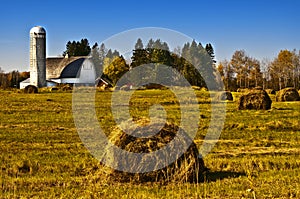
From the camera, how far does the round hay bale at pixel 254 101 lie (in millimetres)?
35772

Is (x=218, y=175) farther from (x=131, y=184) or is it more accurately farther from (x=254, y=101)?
(x=254, y=101)

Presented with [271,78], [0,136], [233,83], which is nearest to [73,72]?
[233,83]

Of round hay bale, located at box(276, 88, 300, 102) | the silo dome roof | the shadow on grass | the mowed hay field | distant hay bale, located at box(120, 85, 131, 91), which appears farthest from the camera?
the silo dome roof

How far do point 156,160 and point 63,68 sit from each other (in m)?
99.9

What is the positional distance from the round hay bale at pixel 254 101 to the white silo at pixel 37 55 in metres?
65.7

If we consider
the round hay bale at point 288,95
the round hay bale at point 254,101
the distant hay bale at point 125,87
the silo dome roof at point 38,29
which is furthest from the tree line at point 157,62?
the silo dome roof at point 38,29

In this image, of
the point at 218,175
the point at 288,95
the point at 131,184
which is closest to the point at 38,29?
the point at 288,95

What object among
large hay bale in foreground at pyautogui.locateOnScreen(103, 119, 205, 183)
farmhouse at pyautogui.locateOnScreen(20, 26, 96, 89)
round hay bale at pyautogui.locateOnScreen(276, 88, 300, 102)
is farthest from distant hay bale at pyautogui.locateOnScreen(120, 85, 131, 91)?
farmhouse at pyautogui.locateOnScreen(20, 26, 96, 89)

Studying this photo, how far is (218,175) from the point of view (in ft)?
37.6

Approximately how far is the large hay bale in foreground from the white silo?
3417 inches

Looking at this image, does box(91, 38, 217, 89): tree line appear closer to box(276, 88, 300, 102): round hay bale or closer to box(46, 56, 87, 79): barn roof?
box(276, 88, 300, 102): round hay bale

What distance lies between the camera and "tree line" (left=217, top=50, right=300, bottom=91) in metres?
114

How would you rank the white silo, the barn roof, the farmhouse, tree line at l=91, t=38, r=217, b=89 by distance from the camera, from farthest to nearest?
the barn roof
the farmhouse
the white silo
tree line at l=91, t=38, r=217, b=89

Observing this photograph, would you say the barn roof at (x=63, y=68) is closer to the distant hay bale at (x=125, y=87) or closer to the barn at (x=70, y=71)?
the barn at (x=70, y=71)
